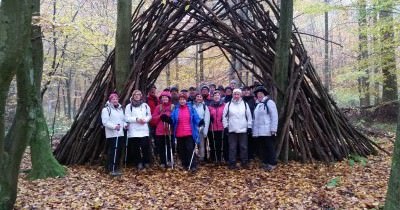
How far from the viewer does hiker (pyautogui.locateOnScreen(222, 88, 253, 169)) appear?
784 centimetres

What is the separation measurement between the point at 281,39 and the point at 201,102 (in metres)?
2.24

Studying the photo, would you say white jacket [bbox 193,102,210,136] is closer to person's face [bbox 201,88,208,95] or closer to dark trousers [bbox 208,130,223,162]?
dark trousers [bbox 208,130,223,162]

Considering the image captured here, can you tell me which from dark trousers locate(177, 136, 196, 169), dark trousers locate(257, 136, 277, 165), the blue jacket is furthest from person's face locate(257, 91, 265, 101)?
dark trousers locate(177, 136, 196, 169)

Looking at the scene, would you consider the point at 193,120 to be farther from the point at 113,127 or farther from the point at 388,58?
the point at 388,58

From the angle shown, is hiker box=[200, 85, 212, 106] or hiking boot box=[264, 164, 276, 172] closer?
hiking boot box=[264, 164, 276, 172]

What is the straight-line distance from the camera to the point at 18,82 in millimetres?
5176

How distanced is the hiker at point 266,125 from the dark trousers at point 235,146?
0.27 meters

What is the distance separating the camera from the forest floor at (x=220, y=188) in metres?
5.46

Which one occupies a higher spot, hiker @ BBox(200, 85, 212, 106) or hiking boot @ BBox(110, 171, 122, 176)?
hiker @ BBox(200, 85, 212, 106)

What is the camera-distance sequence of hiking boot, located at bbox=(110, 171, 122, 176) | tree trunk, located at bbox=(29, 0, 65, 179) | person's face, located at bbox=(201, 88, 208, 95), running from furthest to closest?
person's face, located at bbox=(201, 88, 208, 95) < hiking boot, located at bbox=(110, 171, 122, 176) < tree trunk, located at bbox=(29, 0, 65, 179)

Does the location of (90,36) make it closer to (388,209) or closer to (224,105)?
(224,105)

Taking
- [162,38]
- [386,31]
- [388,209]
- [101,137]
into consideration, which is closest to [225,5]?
[162,38]

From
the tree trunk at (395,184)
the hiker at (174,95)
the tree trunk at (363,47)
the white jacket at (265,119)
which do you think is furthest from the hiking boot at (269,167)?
the tree trunk at (363,47)

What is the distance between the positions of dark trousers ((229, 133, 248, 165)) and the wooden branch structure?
0.74 meters
